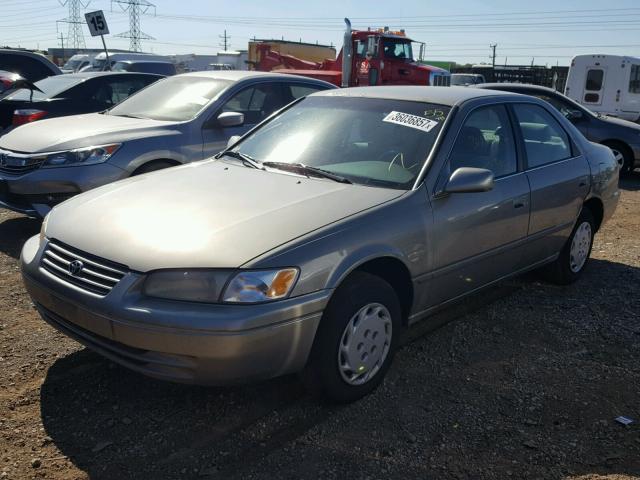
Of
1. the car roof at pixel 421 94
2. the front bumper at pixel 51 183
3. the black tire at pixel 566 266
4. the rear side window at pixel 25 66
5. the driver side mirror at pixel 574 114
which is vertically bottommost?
the black tire at pixel 566 266

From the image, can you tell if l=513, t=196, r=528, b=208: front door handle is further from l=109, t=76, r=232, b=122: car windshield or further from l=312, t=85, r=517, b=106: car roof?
l=109, t=76, r=232, b=122: car windshield

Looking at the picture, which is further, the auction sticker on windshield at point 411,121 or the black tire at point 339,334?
the auction sticker on windshield at point 411,121

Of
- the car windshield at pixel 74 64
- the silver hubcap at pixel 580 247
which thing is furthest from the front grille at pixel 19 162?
the car windshield at pixel 74 64

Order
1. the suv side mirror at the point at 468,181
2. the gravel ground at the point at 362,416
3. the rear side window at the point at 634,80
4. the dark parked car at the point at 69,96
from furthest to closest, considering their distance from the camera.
→ the rear side window at the point at 634,80 < the dark parked car at the point at 69,96 < the suv side mirror at the point at 468,181 < the gravel ground at the point at 362,416

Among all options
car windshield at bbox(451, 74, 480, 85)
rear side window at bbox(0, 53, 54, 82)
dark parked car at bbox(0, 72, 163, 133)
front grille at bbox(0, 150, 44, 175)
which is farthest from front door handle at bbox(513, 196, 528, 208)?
car windshield at bbox(451, 74, 480, 85)

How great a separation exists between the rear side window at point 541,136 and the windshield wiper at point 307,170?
1.59m

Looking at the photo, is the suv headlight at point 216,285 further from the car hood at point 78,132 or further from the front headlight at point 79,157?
the car hood at point 78,132

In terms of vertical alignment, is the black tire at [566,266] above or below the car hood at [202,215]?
below

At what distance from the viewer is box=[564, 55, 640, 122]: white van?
18.6 meters

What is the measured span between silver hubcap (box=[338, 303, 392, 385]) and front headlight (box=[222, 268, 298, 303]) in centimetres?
47

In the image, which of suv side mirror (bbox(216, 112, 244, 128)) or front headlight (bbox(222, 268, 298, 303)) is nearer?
front headlight (bbox(222, 268, 298, 303))

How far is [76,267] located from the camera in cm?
291

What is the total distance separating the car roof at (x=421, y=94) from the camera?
157 inches

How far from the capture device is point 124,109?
22.0 ft
